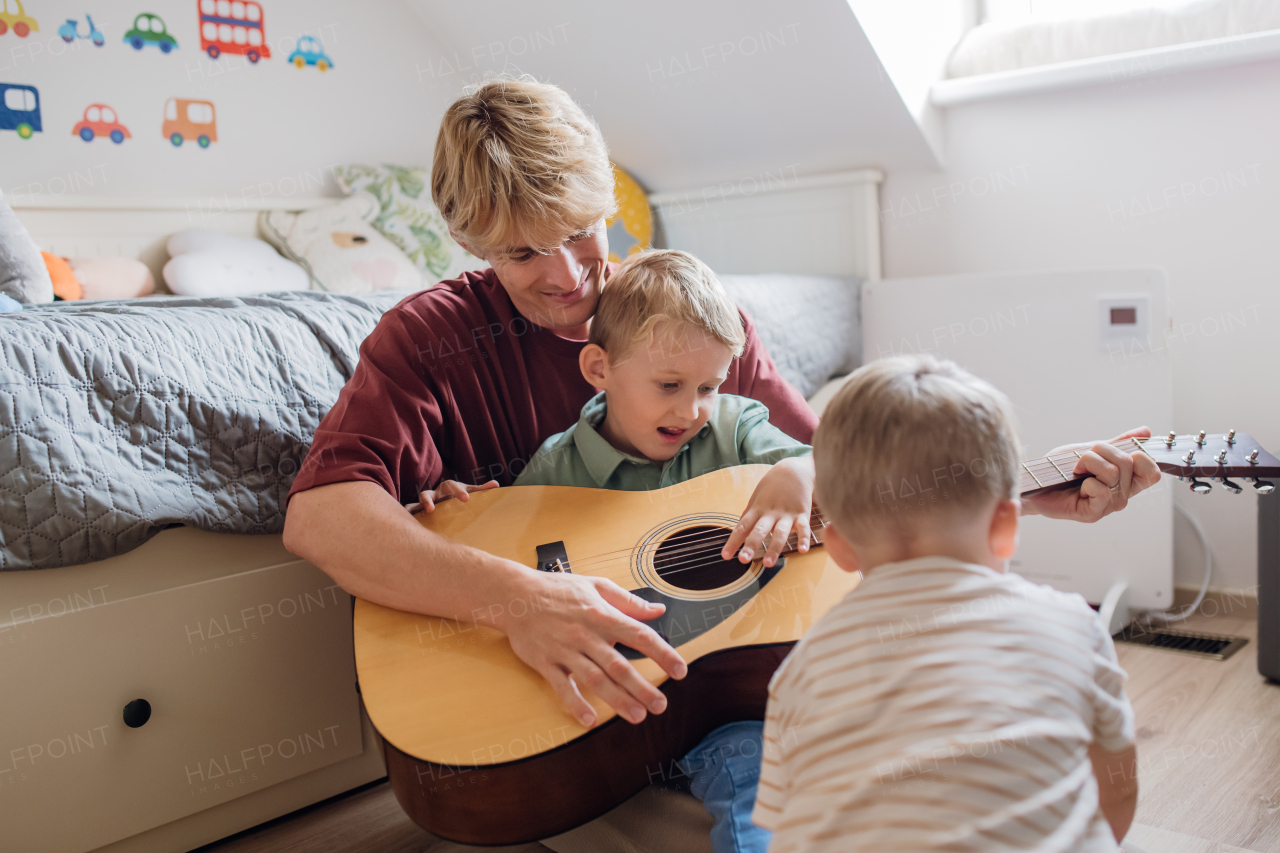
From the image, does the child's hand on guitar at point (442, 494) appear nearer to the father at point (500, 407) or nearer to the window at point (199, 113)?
the father at point (500, 407)

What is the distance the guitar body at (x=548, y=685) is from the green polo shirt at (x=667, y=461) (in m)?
0.06

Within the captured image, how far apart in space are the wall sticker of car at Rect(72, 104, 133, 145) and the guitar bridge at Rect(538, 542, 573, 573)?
182cm

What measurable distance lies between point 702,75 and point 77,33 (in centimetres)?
149

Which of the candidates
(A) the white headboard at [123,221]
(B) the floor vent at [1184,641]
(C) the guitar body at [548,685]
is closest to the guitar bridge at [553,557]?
(C) the guitar body at [548,685]

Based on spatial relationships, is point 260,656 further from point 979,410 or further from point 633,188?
point 633,188

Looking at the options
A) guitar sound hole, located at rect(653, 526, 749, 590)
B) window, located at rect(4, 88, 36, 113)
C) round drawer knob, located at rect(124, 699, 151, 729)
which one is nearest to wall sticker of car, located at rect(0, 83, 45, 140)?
window, located at rect(4, 88, 36, 113)

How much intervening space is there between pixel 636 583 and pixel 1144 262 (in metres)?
1.51

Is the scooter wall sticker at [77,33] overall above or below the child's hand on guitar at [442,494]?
above

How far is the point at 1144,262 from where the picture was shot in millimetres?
1827

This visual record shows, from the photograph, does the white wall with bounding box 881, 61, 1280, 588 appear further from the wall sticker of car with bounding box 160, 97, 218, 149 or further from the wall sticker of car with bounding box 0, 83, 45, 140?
the wall sticker of car with bounding box 0, 83, 45, 140

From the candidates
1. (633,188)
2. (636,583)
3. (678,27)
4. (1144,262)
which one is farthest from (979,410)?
(633,188)

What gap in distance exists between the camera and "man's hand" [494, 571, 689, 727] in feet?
2.44

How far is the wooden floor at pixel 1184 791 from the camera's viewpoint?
3.46 feet

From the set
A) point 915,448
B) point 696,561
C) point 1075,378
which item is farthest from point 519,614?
point 1075,378
